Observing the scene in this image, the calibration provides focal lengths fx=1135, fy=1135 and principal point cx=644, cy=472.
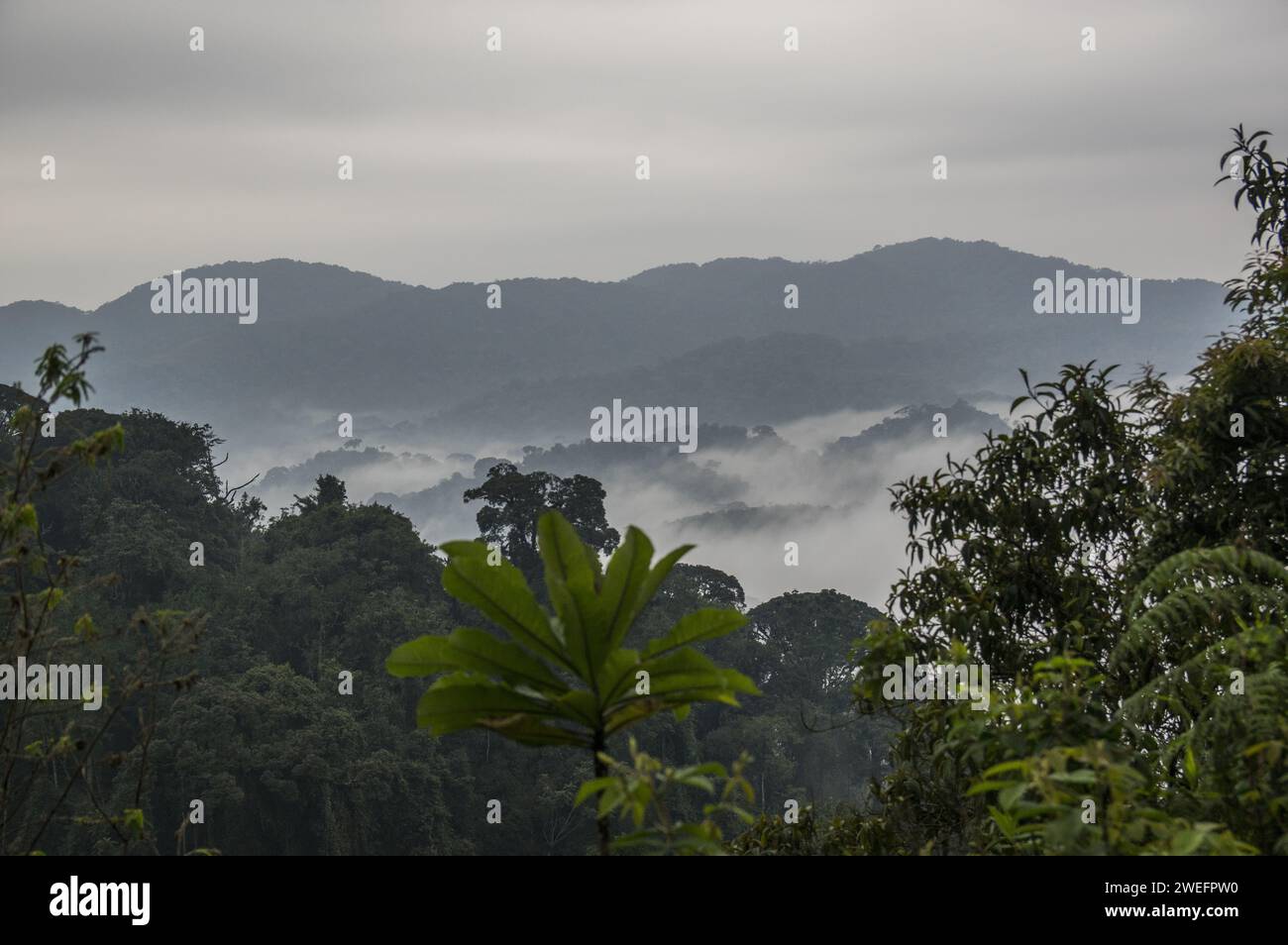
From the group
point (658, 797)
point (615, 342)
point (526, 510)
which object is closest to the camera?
point (658, 797)

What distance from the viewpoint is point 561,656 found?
67.8 inches

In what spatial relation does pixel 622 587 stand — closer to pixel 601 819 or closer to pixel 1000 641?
pixel 601 819

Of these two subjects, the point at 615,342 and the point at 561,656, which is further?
the point at 615,342

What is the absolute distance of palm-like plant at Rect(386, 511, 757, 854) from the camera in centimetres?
165

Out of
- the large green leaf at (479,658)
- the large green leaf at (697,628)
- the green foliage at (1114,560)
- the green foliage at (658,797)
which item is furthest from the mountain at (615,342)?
the green foliage at (658,797)

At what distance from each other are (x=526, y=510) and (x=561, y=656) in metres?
28.9

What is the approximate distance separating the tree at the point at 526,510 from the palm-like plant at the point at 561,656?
1113 inches

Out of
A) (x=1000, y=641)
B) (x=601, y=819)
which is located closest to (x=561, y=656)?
(x=601, y=819)

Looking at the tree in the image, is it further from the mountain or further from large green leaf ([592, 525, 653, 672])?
the mountain

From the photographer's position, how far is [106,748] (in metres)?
23.2

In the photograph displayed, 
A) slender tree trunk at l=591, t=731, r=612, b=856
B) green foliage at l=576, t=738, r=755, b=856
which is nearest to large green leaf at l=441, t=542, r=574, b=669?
slender tree trunk at l=591, t=731, r=612, b=856

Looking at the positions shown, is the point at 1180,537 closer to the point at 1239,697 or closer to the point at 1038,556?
the point at 1038,556
